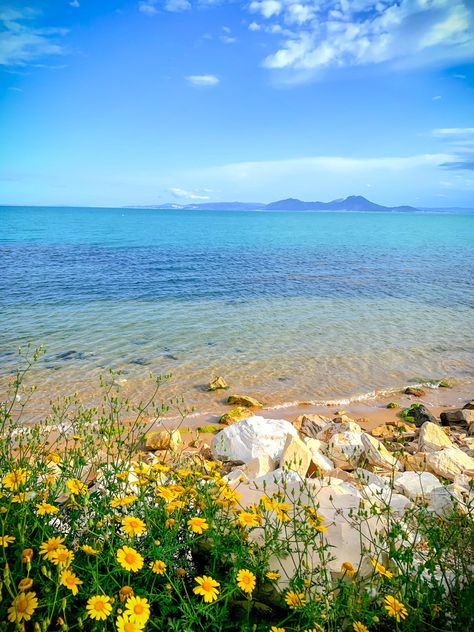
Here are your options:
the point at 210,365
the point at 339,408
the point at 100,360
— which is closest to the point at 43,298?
the point at 100,360

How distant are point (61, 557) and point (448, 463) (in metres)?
5.90

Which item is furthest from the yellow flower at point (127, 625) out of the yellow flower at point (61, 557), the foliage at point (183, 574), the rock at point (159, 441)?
the rock at point (159, 441)

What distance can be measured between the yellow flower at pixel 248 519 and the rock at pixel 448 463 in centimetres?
450

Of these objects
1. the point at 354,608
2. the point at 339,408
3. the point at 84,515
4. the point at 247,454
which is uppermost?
the point at 84,515

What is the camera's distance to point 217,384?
38.6 feet

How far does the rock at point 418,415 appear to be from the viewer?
10089 mm

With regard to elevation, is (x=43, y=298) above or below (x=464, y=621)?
below

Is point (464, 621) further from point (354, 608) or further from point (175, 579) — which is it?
point (175, 579)

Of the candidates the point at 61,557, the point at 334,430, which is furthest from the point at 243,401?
the point at 61,557

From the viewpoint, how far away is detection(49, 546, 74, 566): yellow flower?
2117 millimetres

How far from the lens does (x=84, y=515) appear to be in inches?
111

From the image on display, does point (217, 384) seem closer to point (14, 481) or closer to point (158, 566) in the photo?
point (14, 481)

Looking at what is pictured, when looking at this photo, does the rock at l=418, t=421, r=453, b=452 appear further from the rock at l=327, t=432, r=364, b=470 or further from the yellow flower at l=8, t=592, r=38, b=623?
the yellow flower at l=8, t=592, r=38, b=623

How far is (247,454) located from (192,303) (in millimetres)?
13912
